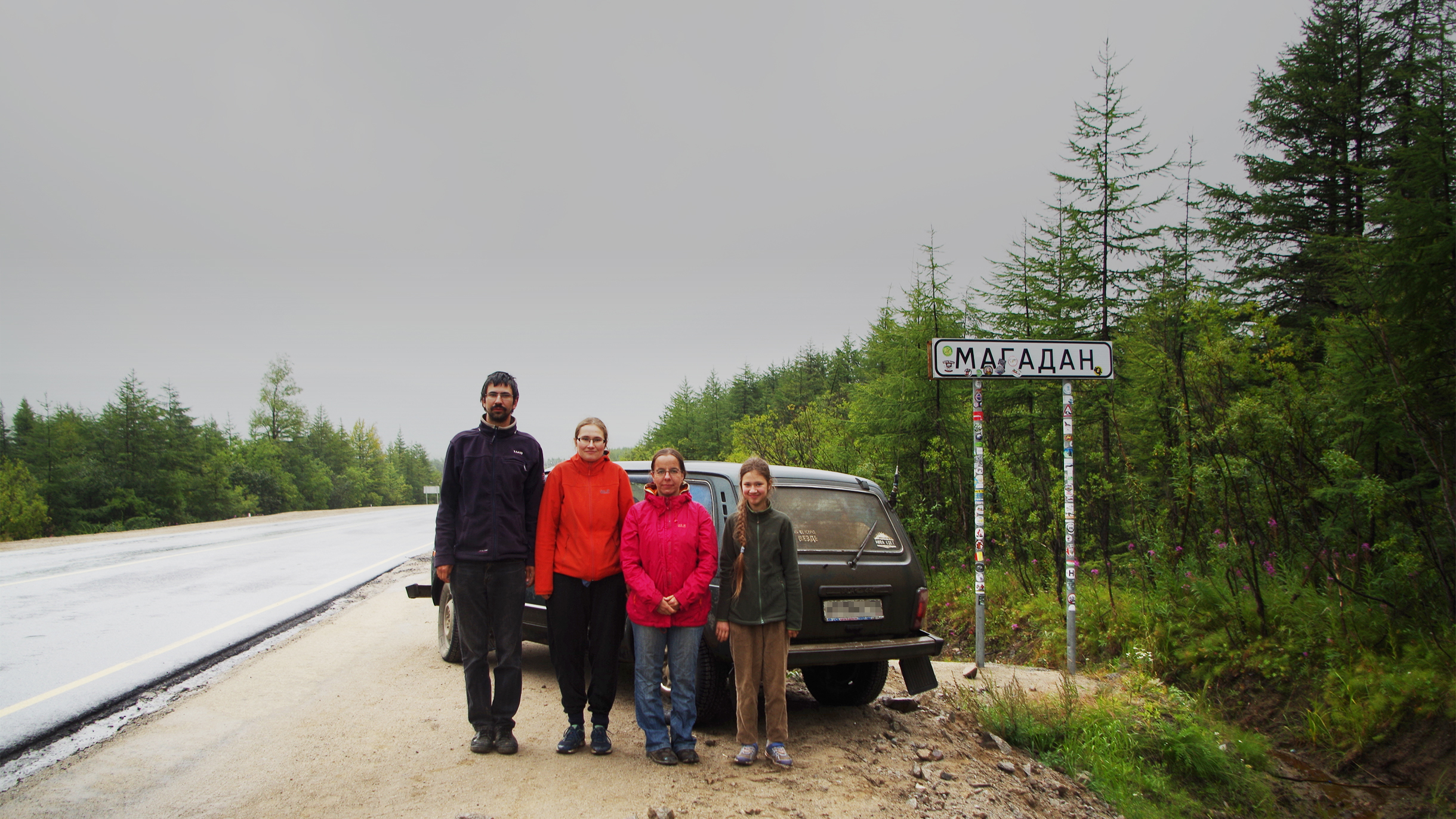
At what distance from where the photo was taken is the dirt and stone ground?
376cm

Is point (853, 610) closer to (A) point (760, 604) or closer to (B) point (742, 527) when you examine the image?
(A) point (760, 604)

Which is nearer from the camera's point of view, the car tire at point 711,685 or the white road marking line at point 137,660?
the car tire at point 711,685

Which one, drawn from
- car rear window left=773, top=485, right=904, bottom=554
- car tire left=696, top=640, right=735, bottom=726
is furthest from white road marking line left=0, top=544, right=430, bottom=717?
car rear window left=773, top=485, right=904, bottom=554

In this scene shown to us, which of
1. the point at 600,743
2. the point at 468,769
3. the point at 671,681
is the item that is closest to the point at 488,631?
the point at 468,769

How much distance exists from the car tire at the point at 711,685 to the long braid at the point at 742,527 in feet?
1.86

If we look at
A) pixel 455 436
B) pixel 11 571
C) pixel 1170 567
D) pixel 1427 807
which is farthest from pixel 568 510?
pixel 11 571

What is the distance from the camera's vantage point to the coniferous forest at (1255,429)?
239 inches

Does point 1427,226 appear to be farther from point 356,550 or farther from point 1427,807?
point 356,550

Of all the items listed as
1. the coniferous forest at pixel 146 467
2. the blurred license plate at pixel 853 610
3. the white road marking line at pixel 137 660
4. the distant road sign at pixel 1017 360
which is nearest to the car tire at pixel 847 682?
the blurred license plate at pixel 853 610

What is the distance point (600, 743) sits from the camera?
447 cm

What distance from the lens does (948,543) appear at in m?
14.7

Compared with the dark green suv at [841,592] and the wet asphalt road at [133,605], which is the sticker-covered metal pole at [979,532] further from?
the wet asphalt road at [133,605]

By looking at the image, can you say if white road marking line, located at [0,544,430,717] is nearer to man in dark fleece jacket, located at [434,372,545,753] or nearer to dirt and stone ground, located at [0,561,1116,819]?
dirt and stone ground, located at [0,561,1116,819]

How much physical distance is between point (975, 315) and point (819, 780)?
1541cm
